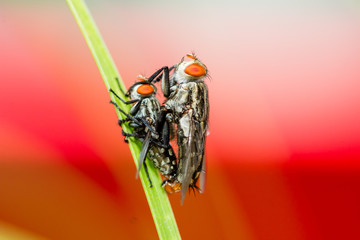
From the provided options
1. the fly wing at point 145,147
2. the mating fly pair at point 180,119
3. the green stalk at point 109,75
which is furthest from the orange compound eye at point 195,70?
the green stalk at point 109,75

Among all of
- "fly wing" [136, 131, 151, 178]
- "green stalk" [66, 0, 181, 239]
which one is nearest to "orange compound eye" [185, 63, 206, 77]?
"fly wing" [136, 131, 151, 178]

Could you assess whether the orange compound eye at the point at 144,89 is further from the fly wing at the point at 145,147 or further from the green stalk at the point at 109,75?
the green stalk at the point at 109,75

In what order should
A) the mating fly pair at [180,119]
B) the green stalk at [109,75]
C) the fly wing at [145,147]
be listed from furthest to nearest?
the mating fly pair at [180,119] → the fly wing at [145,147] → the green stalk at [109,75]

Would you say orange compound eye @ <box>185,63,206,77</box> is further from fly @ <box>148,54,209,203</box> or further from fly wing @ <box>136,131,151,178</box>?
fly wing @ <box>136,131,151,178</box>

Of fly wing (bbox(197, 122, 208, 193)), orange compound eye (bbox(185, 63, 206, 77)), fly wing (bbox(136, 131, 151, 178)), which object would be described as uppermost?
orange compound eye (bbox(185, 63, 206, 77))

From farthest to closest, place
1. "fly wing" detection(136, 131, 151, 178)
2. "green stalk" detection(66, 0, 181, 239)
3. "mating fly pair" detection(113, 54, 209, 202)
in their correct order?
1. "mating fly pair" detection(113, 54, 209, 202)
2. "fly wing" detection(136, 131, 151, 178)
3. "green stalk" detection(66, 0, 181, 239)

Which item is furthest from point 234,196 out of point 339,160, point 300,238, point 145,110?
point 145,110

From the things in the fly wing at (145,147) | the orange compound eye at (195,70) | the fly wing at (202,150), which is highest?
the orange compound eye at (195,70)

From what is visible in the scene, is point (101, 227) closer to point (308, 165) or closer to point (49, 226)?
point (49, 226)

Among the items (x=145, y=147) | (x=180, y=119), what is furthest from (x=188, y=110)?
(x=145, y=147)

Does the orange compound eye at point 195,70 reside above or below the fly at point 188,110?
above
